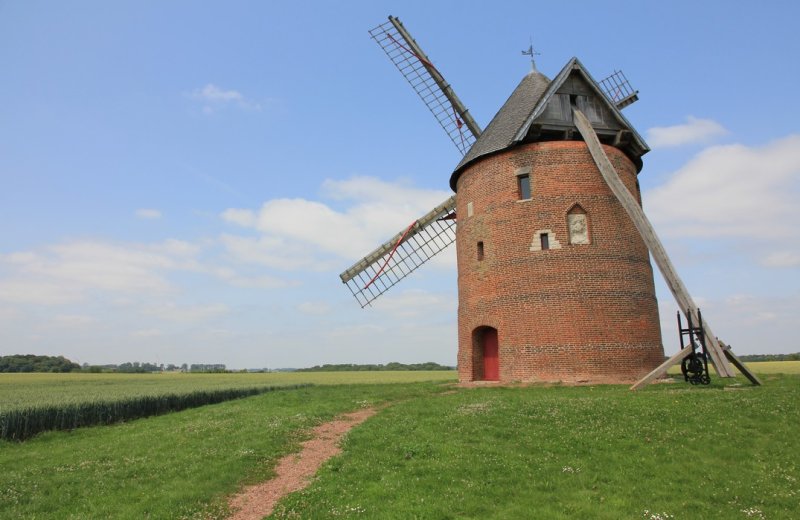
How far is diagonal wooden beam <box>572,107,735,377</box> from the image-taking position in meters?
15.2

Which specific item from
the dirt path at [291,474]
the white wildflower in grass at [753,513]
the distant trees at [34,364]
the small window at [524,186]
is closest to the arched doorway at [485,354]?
the small window at [524,186]

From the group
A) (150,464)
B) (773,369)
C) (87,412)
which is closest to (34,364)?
(87,412)

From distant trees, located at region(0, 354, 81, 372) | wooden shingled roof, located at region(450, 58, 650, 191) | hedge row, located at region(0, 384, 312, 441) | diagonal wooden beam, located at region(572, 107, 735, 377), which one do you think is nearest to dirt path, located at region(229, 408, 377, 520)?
hedge row, located at region(0, 384, 312, 441)

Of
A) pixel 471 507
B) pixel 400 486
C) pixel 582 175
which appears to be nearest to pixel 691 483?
pixel 471 507

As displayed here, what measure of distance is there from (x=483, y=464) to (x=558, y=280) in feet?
36.9

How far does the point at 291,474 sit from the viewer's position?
912 centimetres

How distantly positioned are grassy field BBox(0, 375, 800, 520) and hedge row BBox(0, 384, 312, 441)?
42.8 inches

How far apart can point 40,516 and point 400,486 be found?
201 inches

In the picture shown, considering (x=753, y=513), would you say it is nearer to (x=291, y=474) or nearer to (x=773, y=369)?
(x=291, y=474)

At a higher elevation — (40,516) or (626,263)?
(626,263)

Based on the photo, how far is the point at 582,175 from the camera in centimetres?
1933

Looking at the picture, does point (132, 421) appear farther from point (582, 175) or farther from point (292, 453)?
point (582, 175)

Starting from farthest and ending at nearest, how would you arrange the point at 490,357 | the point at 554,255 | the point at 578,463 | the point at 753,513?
1. the point at 490,357
2. the point at 554,255
3. the point at 578,463
4. the point at 753,513

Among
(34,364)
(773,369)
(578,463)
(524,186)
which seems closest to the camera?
(578,463)
